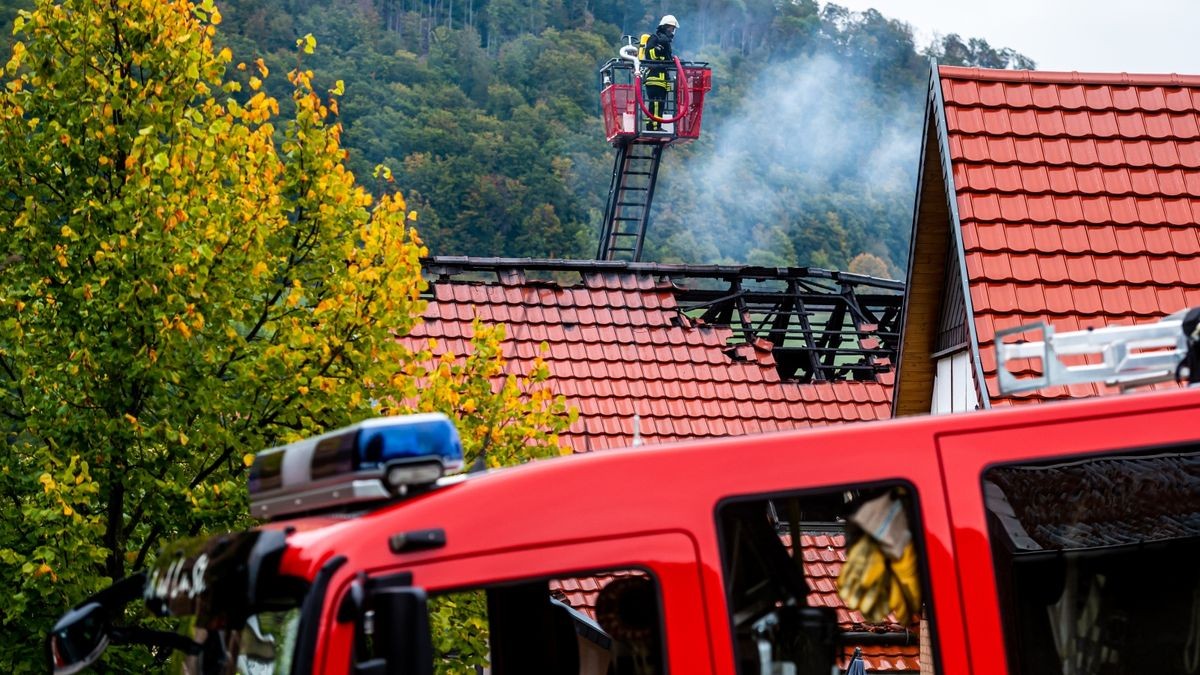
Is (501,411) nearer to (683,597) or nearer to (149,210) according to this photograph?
(149,210)

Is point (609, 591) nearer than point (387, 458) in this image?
No

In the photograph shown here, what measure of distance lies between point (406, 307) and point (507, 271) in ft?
38.0

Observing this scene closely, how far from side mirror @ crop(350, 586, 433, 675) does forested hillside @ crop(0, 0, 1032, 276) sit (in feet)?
166

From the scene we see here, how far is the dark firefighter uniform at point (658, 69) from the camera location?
38375 mm

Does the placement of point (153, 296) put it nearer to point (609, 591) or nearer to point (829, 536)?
point (609, 591)

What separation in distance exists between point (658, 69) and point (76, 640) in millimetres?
35440

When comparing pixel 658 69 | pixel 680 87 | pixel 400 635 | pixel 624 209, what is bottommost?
pixel 400 635

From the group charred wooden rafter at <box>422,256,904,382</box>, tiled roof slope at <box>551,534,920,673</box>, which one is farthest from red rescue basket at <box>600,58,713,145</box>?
tiled roof slope at <box>551,534,920,673</box>

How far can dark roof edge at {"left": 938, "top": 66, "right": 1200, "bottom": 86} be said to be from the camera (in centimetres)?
1209

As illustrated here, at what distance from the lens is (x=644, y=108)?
38.1 meters

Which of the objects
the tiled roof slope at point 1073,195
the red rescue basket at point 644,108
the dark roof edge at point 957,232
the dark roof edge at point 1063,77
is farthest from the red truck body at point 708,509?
the red rescue basket at point 644,108

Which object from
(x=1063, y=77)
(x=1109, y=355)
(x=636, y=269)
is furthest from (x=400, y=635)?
(x=636, y=269)

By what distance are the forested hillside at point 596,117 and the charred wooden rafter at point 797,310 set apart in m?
29.7

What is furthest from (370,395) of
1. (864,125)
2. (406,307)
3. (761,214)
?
(864,125)
